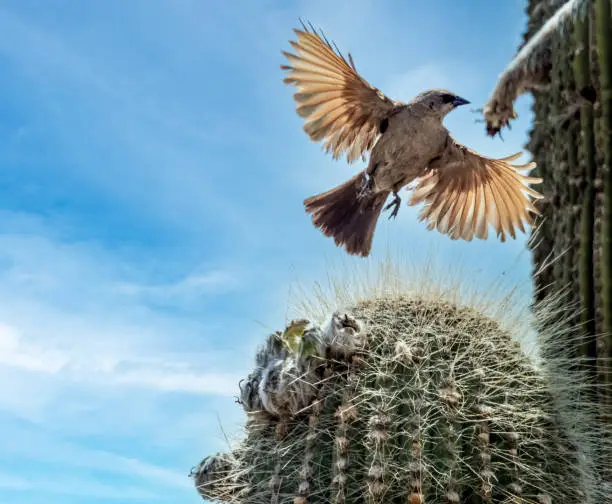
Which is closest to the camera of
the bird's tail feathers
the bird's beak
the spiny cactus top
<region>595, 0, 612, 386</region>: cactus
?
the spiny cactus top

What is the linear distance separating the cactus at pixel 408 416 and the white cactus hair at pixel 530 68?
1.24m

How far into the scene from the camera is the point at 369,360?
2.12 metres

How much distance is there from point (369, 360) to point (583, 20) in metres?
1.57

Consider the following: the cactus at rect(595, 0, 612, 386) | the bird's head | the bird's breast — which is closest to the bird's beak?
the bird's head

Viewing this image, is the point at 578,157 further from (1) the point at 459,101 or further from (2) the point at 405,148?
(2) the point at 405,148

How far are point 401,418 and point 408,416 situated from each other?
2 cm

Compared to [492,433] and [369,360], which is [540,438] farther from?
[369,360]

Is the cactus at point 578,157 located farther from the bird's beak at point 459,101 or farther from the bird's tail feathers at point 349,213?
the bird's tail feathers at point 349,213

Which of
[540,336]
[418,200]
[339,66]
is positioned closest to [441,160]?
[418,200]

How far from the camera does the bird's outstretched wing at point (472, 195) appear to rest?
2.87 meters

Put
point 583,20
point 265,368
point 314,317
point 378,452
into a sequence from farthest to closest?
1. point 583,20
2. point 314,317
3. point 265,368
4. point 378,452

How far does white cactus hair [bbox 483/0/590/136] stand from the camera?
3008 millimetres

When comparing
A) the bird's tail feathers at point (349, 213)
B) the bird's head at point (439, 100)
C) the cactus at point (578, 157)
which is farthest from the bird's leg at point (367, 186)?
the cactus at point (578, 157)

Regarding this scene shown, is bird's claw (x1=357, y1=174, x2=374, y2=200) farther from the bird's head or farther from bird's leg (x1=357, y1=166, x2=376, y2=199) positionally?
the bird's head
